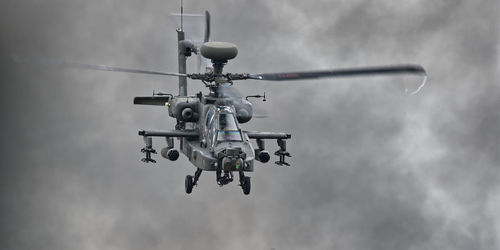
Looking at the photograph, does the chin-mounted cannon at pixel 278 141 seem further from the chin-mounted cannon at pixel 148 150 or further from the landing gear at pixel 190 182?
the chin-mounted cannon at pixel 148 150

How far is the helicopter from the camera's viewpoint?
1385 inches

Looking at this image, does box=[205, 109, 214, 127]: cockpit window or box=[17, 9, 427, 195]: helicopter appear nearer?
box=[17, 9, 427, 195]: helicopter

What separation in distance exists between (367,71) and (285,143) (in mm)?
9276

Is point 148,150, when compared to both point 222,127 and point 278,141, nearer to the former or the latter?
point 222,127

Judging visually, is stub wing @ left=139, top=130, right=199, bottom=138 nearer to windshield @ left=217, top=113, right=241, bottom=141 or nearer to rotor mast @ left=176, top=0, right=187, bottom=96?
windshield @ left=217, top=113, right=241, bottom=141

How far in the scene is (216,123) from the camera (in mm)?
36656

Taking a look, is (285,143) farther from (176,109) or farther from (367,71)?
(367,71)

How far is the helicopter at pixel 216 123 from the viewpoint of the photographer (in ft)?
115

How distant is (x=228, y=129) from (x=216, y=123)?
636 millimetres

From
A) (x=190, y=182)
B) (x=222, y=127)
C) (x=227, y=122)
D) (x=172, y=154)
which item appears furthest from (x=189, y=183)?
(x=227, y=122)

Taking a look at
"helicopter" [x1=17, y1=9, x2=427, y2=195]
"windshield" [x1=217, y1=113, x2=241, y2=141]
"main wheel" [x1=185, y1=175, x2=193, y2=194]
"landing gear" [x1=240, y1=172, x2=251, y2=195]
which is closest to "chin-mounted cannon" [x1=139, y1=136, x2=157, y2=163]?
"helicopter" [x1=17, y1=9, x2=427, y2=195]

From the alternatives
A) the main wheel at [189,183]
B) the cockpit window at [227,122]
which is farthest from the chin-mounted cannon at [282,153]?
the main wheel at [189,183]

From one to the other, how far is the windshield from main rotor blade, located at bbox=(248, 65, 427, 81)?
2.28m

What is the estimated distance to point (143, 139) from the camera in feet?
130
